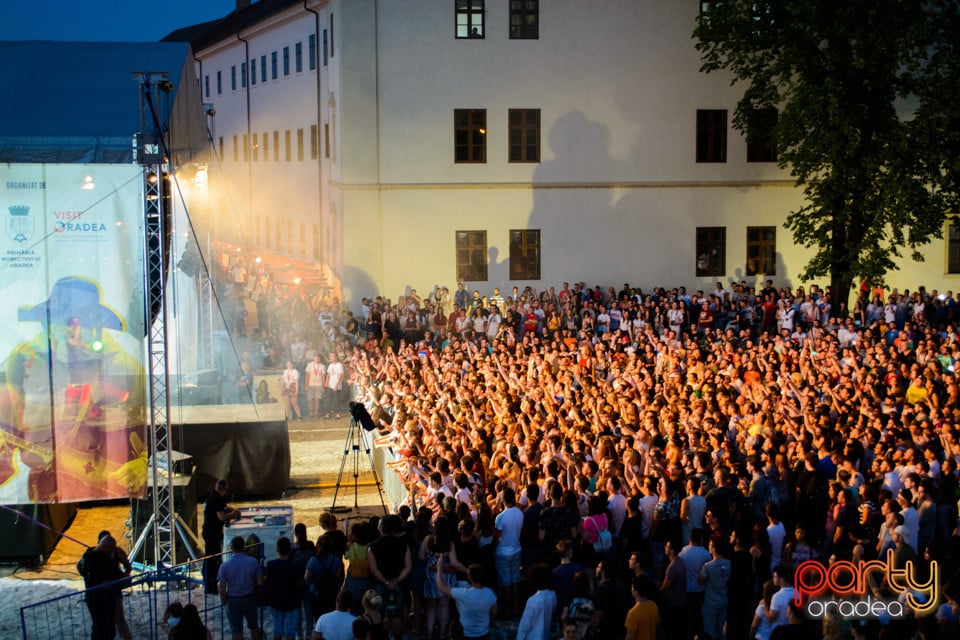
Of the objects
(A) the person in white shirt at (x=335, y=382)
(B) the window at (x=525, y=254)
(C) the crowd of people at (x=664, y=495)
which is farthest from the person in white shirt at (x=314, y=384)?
(B) the window at (x=525, y=254)

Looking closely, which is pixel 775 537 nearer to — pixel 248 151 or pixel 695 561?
pixel 695 561

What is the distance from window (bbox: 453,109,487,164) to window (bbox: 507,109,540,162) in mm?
768

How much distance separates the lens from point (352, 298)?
106 ft

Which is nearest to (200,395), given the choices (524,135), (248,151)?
(524,135)

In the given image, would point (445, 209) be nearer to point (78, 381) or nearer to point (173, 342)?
point (173, 342)

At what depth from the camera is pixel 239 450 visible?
17.6m

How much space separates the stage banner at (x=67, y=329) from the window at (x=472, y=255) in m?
19.6

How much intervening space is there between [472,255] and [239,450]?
16026 mm

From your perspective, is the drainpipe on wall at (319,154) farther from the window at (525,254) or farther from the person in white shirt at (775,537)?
the person in white shirt at (775,537)

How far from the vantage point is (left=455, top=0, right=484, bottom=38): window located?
1260 inches

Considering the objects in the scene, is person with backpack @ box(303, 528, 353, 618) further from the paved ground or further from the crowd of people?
the paved ground

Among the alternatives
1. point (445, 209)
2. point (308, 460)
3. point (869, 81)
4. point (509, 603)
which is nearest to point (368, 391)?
point (308, 460)

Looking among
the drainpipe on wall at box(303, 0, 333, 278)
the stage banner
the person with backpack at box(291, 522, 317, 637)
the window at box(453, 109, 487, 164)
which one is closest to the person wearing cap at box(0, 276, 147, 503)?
the stage banner

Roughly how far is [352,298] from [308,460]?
12.3 metres
